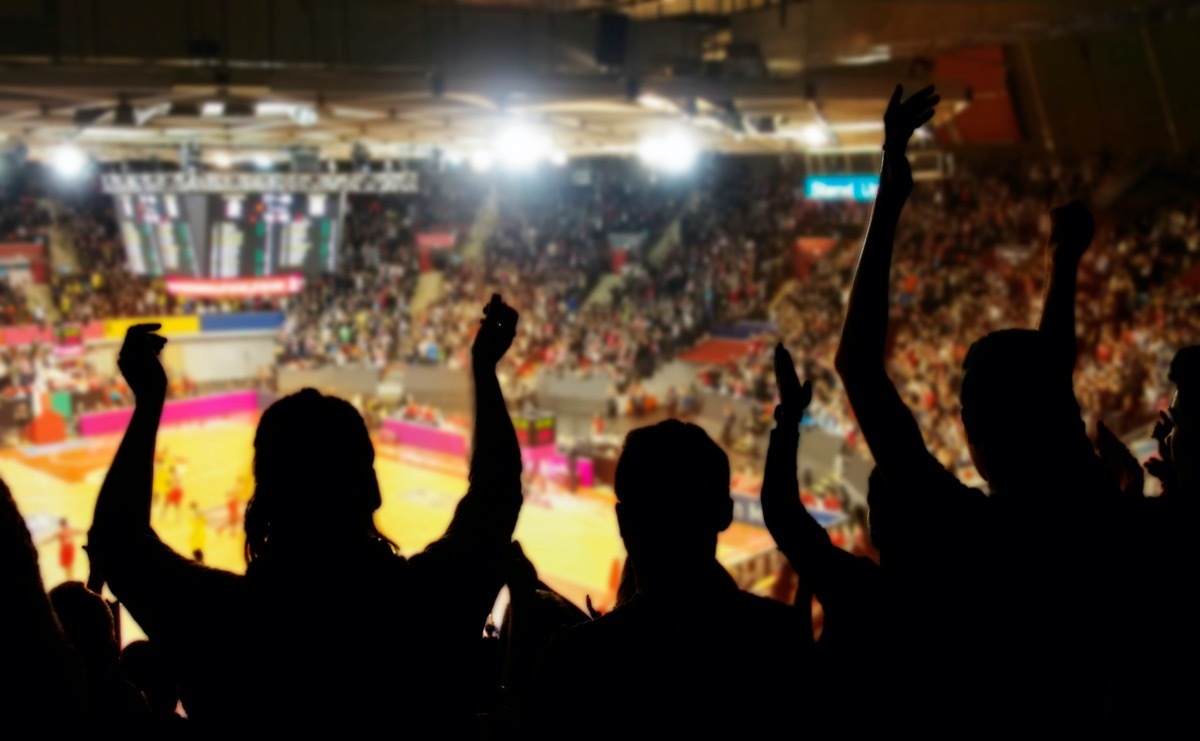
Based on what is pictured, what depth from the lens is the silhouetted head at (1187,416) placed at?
2.18 m

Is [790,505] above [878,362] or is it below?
below

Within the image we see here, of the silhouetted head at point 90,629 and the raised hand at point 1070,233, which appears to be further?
the raised hand at point 1070,233

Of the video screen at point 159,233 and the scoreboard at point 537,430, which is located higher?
the video screen at point 159,233

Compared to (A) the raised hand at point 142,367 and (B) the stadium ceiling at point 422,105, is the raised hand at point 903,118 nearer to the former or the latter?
(A) the raised hand at point 142,367

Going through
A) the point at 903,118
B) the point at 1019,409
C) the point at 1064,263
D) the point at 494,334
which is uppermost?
the point at 903,118

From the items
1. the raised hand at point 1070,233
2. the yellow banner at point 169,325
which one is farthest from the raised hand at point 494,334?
the yellow banner at point 169,325

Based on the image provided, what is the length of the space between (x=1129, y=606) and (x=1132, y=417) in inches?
601

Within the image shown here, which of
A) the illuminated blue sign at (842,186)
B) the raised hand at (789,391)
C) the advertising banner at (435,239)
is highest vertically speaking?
the illuminated blue sign at (842,186)

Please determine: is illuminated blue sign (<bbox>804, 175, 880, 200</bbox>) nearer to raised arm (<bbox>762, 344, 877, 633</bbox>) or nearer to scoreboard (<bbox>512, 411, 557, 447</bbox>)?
scoreboard (<bbox>512, 411, 557, 447</bbox>)

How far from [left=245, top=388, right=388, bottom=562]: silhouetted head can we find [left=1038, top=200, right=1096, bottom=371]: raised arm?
185cm

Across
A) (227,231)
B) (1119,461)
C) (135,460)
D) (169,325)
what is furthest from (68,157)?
(1119,461)

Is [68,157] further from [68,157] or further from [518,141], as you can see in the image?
[518,141]

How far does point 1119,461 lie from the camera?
8.71 ft

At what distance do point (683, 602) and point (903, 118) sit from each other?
1239 millimetres
